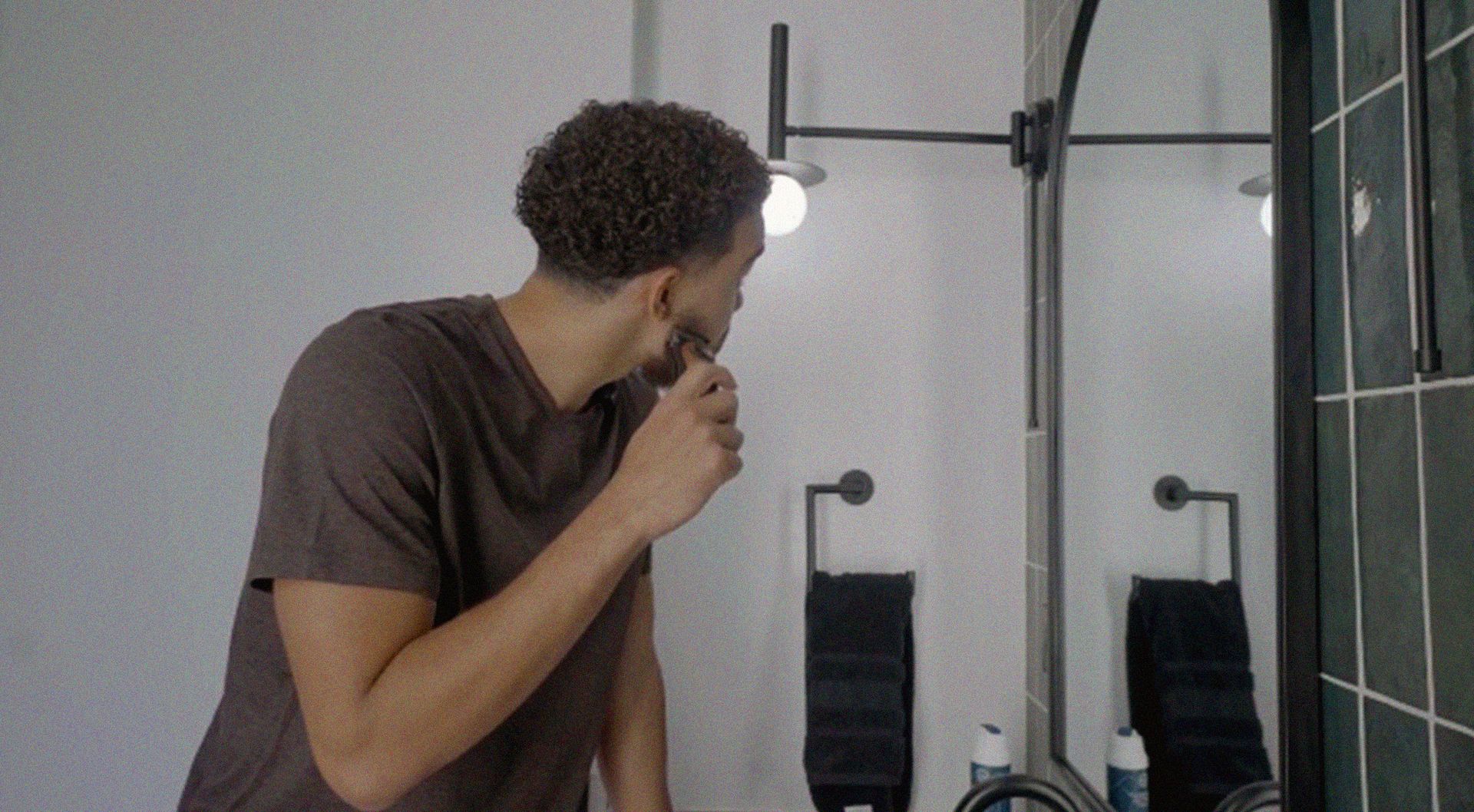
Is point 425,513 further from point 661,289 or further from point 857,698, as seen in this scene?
point 857,698

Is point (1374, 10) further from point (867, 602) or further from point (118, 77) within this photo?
point (118, 77)

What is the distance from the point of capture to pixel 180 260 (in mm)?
1326

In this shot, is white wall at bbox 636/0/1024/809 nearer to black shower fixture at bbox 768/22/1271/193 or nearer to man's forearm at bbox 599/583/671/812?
black shower fixture at bbox 768/22/1271/193

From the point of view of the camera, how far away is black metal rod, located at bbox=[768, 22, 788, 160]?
4.00ft

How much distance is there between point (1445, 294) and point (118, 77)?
1.59 metres

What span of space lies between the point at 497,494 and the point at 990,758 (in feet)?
2.32

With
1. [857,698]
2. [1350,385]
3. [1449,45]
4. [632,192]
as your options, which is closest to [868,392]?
[857,698]

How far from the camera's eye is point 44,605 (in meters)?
1.30

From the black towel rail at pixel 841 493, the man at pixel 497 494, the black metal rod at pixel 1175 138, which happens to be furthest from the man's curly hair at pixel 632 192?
the black towel rail at pixel 841 493

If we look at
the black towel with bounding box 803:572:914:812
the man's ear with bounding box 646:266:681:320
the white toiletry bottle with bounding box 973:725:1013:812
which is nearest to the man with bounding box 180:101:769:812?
the man's ear with bounding box 646:266:681:320

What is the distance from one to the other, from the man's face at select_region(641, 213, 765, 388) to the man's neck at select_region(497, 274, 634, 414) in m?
0.05

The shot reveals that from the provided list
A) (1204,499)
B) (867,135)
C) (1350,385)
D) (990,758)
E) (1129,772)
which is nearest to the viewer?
(1350,385)

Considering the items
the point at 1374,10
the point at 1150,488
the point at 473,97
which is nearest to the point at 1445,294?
the point at 1374,10

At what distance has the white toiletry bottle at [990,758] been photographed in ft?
3.66
